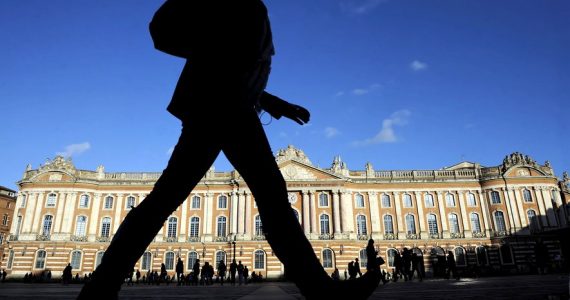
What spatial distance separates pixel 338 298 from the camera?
5.04 ft

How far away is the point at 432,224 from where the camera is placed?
122 ft

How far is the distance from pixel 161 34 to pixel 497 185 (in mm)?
41379

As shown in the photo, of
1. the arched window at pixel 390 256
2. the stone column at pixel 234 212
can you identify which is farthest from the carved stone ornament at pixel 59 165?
the arched window at pixel 390 256

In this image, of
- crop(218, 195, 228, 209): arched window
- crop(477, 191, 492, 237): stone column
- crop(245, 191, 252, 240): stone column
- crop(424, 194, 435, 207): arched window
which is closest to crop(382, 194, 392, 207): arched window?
crop(424, 194, 435, 207): arched window

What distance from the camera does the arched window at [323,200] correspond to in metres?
36.8

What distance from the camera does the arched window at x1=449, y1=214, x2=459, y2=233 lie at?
121 ft

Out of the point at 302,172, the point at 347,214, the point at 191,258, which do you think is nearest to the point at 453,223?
the point at 347,214

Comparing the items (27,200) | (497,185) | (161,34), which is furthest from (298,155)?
(161,34)

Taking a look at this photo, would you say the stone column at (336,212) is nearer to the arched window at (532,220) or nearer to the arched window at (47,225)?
the arched window at (532,220)

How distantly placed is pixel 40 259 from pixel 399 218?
33.8m

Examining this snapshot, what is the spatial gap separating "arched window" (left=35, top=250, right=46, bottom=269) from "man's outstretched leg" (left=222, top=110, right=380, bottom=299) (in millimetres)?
40989

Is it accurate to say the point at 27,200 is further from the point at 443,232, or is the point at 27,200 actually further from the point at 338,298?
the point at 338,298

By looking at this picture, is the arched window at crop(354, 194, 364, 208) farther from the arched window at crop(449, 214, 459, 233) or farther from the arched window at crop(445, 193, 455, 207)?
the arched window at crop(449, 214, 459, 233)

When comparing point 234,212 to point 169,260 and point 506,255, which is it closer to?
point 169,260
